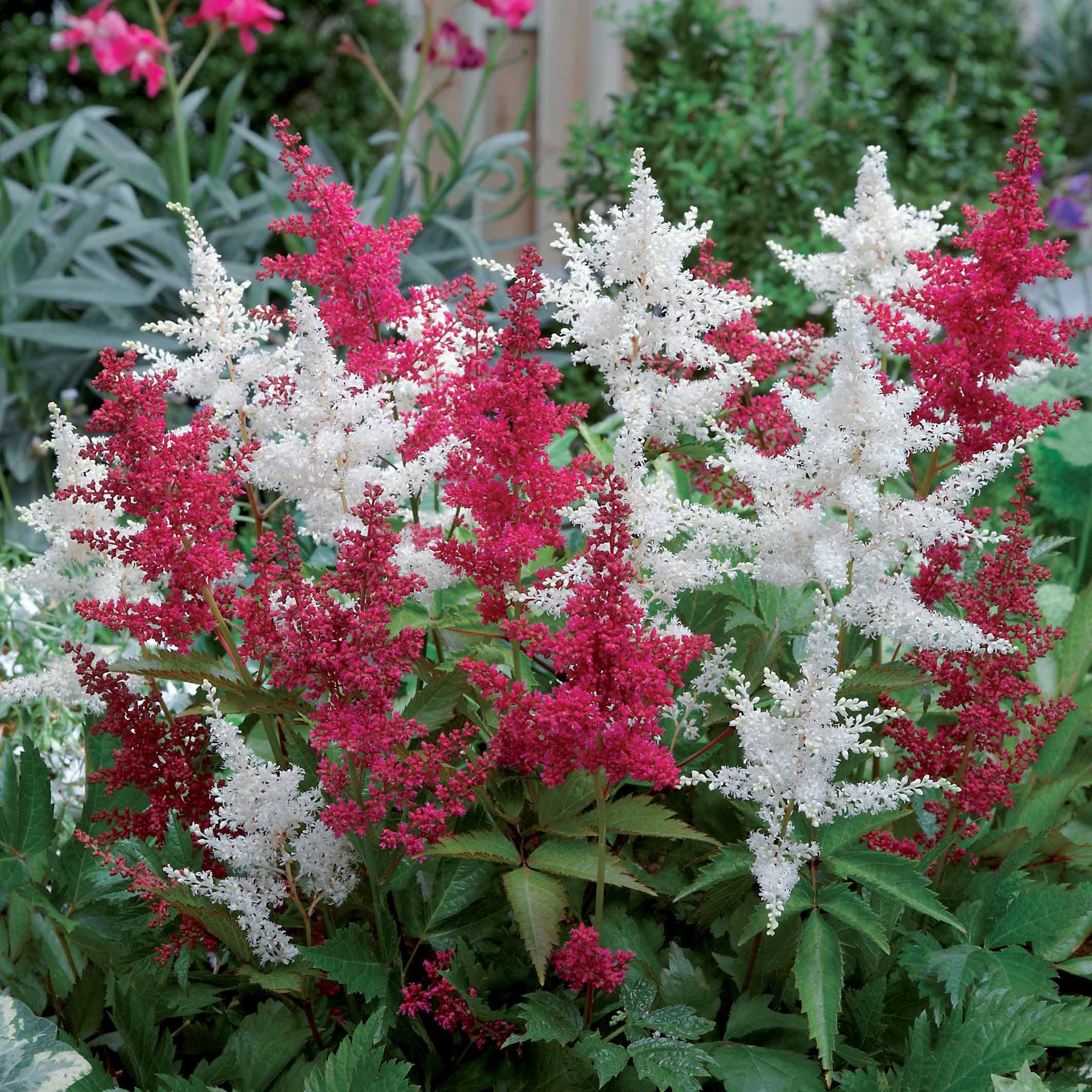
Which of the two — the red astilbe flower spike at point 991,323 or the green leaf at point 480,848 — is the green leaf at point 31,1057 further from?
the red astilbe flower spike at point 991,323

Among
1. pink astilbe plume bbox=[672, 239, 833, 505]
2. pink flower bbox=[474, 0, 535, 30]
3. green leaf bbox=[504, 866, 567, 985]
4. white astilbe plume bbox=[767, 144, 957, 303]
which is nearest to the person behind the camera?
green leaf bbox=[504, 866, 567, 985]

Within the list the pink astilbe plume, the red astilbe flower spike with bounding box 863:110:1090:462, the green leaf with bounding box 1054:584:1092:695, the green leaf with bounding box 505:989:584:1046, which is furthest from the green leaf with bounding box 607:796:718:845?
the green leaf with bounding box 1054:584:1092:695

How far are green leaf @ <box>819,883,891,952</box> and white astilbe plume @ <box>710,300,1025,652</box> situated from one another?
0.98 feet

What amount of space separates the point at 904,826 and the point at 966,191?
442 centimetres

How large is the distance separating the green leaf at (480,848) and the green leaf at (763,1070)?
1.10 ft

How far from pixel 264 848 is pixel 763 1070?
65cm

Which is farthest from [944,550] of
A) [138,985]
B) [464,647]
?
[138,985]

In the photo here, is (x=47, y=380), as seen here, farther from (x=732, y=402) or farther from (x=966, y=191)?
(x=966, y=191)

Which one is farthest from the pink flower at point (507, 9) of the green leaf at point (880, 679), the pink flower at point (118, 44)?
the green leaf at point (880, 679)

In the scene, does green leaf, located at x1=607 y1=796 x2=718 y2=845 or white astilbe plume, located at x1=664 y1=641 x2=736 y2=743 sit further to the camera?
white astilbe plume, located at x1=664 y1=641 x2=736 y2=743

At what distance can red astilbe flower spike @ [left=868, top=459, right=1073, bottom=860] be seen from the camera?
155 cm

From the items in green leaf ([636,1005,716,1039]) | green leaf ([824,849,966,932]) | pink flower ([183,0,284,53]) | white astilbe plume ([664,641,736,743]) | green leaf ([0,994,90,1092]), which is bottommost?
green leaf ([0,994,90,1092])

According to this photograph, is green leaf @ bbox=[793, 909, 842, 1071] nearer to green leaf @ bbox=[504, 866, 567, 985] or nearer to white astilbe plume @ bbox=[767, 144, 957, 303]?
green leaf @ bbox=[504, 866, 567, 985]

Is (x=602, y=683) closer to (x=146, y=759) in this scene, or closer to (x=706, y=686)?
(x=706, y=686)
